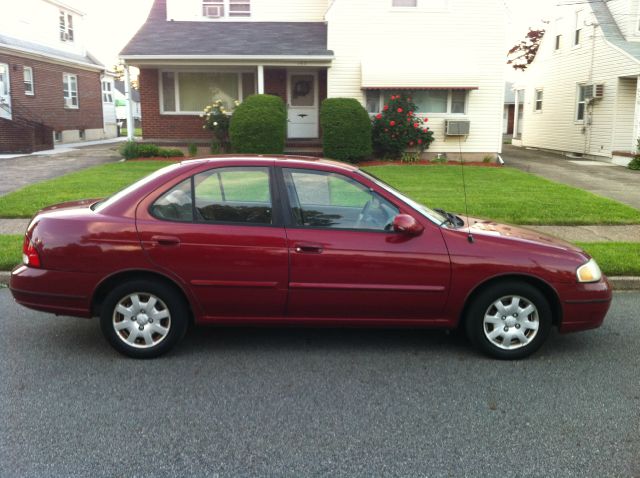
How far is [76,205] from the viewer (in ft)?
18.2

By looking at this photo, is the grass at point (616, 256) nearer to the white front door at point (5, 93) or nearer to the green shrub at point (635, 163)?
the green shrub at point (635, 163)

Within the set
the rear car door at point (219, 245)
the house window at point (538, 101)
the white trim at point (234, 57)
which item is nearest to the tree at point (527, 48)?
the house window at point (538, 101)

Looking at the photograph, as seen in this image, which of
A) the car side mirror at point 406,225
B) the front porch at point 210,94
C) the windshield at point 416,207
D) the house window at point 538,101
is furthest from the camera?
the house window at point 538,101

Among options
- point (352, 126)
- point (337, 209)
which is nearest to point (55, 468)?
point (337, 209)

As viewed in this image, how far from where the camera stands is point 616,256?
8.10 metres

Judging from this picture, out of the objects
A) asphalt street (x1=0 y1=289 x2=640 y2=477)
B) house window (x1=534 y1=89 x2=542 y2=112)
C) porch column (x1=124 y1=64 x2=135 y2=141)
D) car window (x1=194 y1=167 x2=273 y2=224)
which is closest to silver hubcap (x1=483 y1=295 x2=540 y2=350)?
asphalt street (x1=0 y1=289 x2=640 y2=477)

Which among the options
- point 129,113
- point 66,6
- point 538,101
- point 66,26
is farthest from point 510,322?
point 66,26

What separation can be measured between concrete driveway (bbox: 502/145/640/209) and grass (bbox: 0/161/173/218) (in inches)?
409

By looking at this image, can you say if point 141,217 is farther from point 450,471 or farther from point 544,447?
point 544,447

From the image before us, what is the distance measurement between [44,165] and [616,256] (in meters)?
16.0

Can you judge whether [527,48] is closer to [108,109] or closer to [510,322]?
[108,109]

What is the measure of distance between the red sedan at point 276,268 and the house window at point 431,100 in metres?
15.7

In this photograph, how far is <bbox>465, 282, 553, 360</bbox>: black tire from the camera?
5051mm

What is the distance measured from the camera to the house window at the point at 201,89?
849 inches
